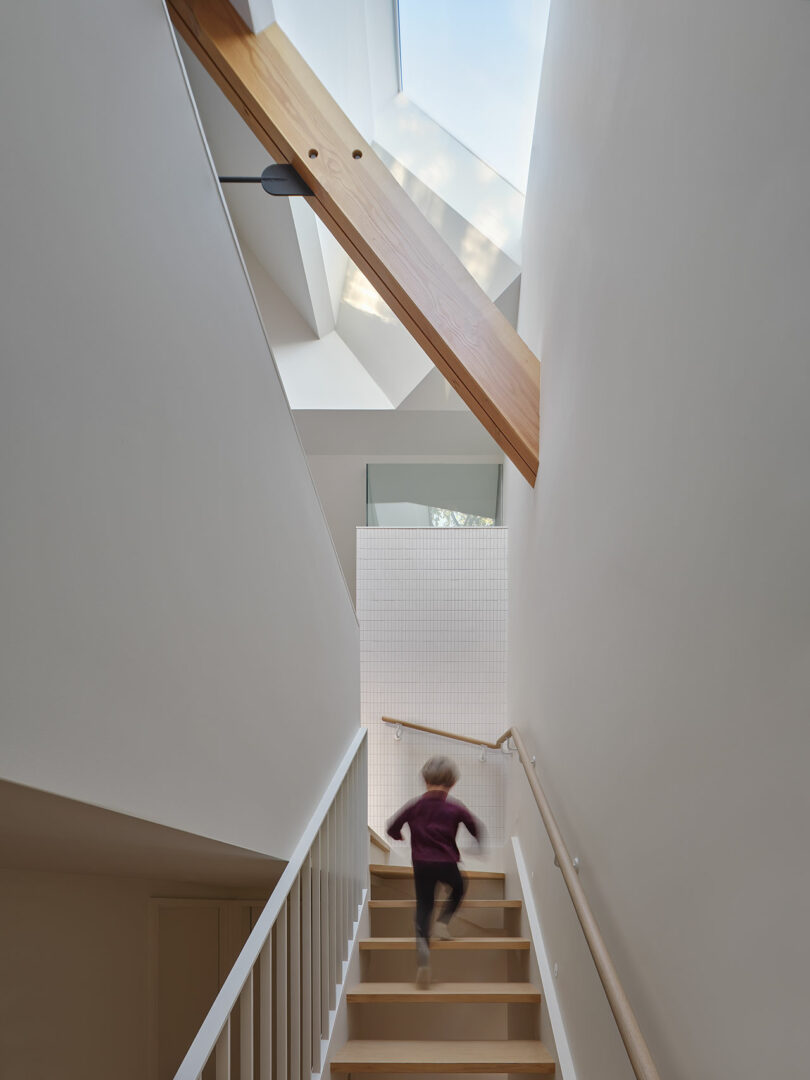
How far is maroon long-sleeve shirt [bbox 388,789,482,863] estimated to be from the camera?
4.17 meters

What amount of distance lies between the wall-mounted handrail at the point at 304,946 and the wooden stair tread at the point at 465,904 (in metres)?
0.31

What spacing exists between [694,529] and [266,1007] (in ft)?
5.85

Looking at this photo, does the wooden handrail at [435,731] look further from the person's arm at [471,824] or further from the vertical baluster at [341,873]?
the vertical baluster at [341,873]

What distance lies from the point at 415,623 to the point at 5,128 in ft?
19.5

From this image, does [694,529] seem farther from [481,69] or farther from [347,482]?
[347,482]

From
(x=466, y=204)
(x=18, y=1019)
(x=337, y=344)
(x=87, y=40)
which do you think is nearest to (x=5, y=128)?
(x=87, y=40)

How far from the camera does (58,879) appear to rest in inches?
144

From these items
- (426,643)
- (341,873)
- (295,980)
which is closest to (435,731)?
(426,643)

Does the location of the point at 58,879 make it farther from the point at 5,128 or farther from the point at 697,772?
the point at 5,128

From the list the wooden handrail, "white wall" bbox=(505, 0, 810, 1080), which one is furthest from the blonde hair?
the wooden handrail

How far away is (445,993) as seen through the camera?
3.68 metres

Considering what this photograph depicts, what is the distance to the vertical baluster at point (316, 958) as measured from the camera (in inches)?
121

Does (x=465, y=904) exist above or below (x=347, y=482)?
below

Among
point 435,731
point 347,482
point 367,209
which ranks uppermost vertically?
point 347,482
